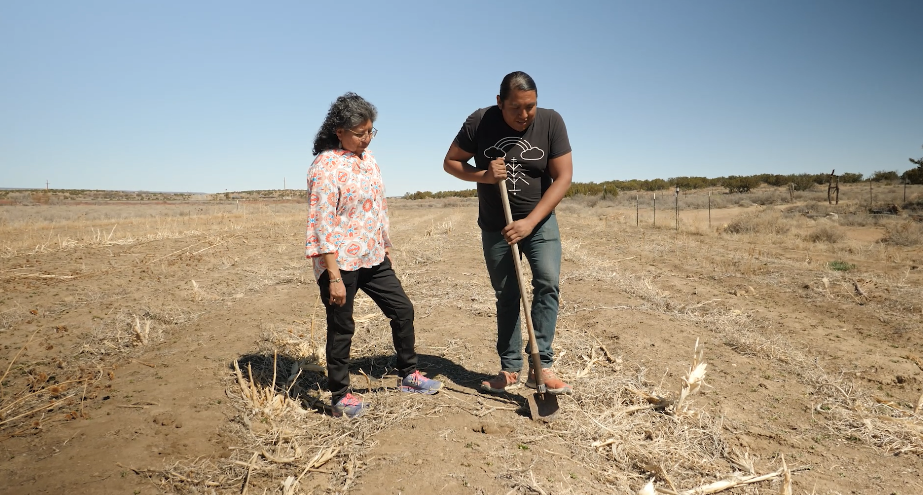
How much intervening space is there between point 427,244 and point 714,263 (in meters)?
5.93

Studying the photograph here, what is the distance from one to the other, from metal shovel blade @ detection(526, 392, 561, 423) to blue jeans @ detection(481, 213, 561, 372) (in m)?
0.23

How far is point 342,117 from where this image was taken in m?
2.67

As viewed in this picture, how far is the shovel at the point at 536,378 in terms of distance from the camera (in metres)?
2.84

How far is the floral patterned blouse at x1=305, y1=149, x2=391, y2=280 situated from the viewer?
2.61 meters

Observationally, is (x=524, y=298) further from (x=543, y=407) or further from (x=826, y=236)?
(x=826, y=236)

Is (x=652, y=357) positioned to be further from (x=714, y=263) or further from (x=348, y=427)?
(x=714, y=263)

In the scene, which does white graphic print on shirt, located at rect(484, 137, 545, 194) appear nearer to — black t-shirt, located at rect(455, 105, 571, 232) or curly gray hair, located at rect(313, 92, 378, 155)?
black t-shirt, located at rect(455, 105, 571, 232)

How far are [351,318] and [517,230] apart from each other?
1044mm

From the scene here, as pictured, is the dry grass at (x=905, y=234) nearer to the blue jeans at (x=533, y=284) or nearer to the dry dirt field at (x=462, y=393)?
the dry dirt field at (x=462, y=393)

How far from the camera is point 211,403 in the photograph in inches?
119

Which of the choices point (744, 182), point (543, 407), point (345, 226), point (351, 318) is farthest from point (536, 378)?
point (744, 182)

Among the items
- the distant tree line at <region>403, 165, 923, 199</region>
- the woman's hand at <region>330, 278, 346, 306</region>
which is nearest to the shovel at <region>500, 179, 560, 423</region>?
the woman's hand at <region>330, 278, 346, 306</region>

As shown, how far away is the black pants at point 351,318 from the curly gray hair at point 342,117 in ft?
2.30

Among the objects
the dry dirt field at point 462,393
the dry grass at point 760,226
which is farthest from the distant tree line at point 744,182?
the dry dirt field at point 462,393
